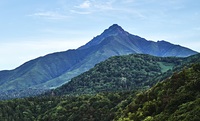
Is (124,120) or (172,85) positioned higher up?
(172,85)

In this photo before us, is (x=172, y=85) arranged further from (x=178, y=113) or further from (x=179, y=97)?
(x=178, y=113)

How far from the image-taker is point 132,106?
108 m

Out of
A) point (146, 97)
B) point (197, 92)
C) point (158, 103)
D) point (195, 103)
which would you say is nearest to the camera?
point (195, 103)

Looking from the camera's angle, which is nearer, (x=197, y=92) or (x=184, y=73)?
(x=197, y=92)

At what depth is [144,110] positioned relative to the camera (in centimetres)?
9256

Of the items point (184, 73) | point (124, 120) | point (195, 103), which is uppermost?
point (184, 73)

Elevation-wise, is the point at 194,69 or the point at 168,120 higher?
the point at 194,69

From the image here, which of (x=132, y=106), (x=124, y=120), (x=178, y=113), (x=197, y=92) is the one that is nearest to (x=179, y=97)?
(x=197, y=92)

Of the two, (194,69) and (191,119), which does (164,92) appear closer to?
(194,69)

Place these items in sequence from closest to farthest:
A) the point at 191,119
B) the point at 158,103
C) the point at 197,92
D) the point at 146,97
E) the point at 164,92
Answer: the point at 191,119
the point at 197,92
the point at 158,103
the point at 164,92
the point at 146,97

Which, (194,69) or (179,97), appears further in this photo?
(194,69)

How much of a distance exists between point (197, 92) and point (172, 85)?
19.6 meters

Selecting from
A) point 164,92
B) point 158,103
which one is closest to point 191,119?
point 158,103

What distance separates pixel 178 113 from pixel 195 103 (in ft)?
15.7
